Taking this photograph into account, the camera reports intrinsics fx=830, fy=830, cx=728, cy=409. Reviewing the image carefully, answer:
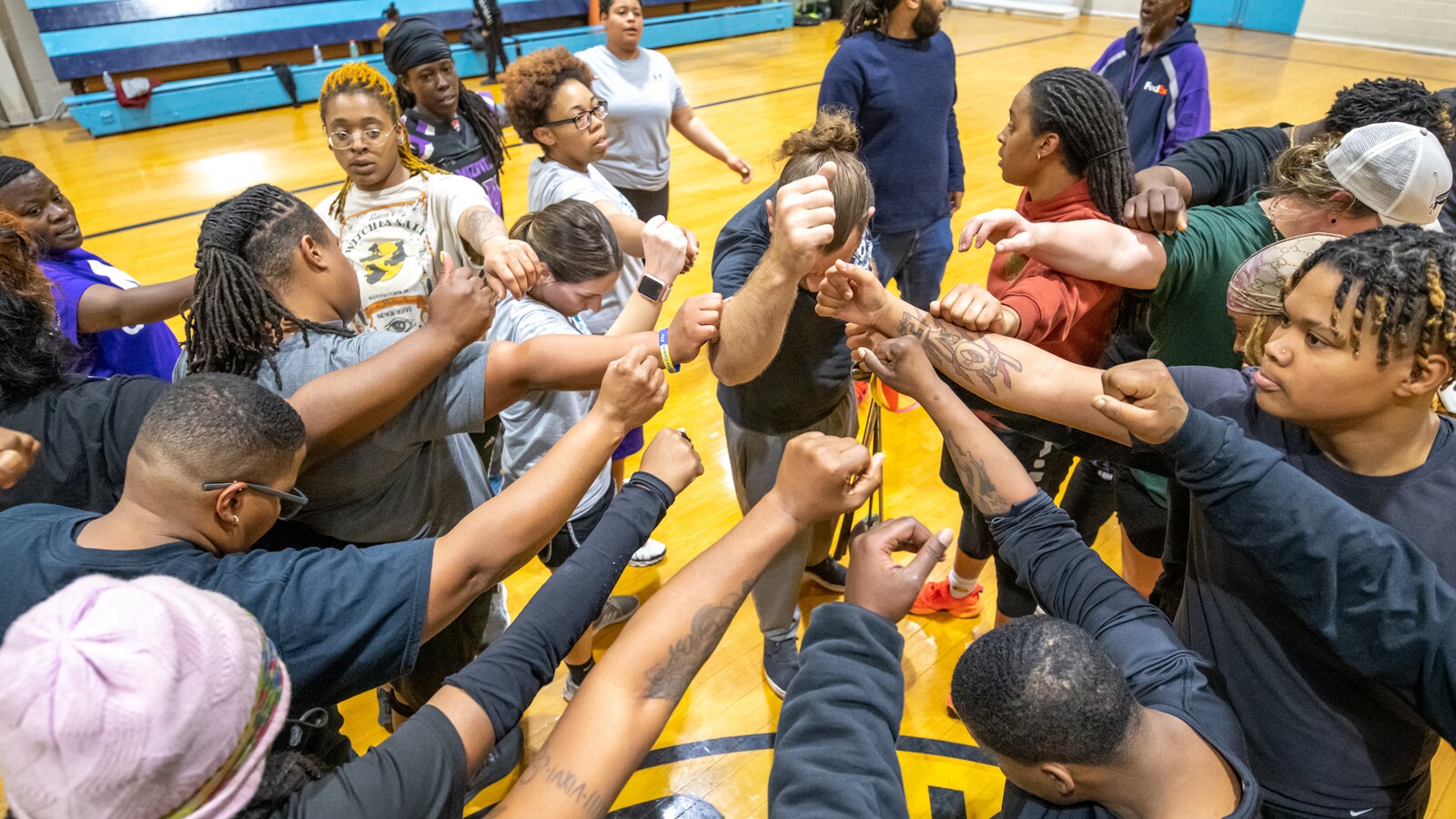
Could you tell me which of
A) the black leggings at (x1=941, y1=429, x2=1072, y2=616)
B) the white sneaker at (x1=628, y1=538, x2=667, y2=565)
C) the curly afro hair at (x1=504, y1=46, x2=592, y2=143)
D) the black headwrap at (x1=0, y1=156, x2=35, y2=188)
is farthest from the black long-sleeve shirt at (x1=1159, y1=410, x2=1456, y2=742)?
the black headwrap at (x1=0, y1=156, x2=35, y2=188)

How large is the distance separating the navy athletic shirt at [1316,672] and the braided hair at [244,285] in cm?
163

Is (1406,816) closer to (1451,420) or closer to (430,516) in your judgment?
(1451,420)

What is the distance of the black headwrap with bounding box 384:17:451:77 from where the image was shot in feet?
10.6

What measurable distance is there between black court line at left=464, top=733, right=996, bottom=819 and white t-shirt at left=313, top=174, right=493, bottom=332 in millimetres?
1364

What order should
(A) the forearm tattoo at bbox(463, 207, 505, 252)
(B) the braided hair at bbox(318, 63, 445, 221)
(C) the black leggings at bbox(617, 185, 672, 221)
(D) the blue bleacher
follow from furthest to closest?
(D) the blue bleacher → (C) the black leggings at bbox(617, 185, 672, 221) → (B) the braided hair at bbox(318, 63, 445, 221) → (A) the forearm tattoo at bbox(463, 207, 505, 252)

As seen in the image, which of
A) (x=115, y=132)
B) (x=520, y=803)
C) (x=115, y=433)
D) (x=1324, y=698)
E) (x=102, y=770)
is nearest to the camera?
(x=102, y=770)

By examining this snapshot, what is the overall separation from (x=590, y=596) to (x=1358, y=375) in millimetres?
1104

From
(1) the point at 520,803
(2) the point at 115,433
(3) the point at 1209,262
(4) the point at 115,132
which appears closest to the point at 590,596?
(1) the point at 520,803

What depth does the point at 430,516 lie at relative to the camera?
181cm

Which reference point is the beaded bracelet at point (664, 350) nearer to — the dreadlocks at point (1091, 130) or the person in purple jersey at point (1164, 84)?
the dreadlocks at point (1091, 130)

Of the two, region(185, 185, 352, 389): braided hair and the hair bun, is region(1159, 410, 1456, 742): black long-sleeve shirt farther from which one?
region(185, 185, 352, 389): braided hair

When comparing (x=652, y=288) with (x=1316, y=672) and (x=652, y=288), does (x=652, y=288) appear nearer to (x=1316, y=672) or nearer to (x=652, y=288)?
(x=652, y=288)

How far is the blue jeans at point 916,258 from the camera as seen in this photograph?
11.3 ft

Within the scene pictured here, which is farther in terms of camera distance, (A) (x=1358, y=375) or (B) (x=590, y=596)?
(B) (x=590, y=596)
